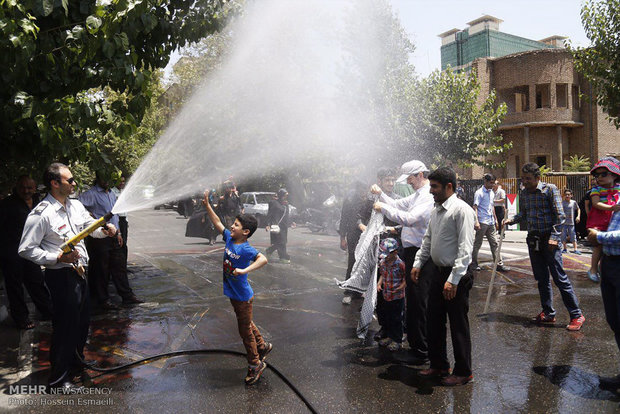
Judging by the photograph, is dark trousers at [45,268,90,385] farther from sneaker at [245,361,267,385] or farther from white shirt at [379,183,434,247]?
white shirt at [379,183,434,247]

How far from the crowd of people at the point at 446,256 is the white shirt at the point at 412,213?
1cm

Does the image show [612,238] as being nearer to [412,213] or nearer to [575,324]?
[412,213]

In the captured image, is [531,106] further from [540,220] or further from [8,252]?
[8,252]

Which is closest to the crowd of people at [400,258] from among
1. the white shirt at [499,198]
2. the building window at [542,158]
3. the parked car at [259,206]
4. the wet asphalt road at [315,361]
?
the wet asphalt road at [315,361]

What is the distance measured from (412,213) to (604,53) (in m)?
11.6

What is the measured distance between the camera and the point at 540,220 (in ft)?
19.2

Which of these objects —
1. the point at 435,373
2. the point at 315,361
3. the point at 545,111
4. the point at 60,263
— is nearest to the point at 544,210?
the point at 435,373

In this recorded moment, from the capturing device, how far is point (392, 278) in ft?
16.4

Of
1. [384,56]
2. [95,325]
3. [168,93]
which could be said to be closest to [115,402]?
[95,325]

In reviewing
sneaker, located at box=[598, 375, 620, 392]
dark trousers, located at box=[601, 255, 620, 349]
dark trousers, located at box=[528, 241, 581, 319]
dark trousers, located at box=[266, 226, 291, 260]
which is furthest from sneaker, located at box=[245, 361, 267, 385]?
dark trousers, located at box=[266, 226, 291, 260]

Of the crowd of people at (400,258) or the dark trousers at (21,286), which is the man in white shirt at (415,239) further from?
the dark trousers at (21,286)

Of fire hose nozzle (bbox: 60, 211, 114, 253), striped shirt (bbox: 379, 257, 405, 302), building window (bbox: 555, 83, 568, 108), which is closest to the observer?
fire hose nozzle (bbox: 60, 211, 114, 253)

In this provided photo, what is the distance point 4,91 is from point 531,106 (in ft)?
108

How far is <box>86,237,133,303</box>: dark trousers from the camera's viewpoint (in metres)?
6.80
